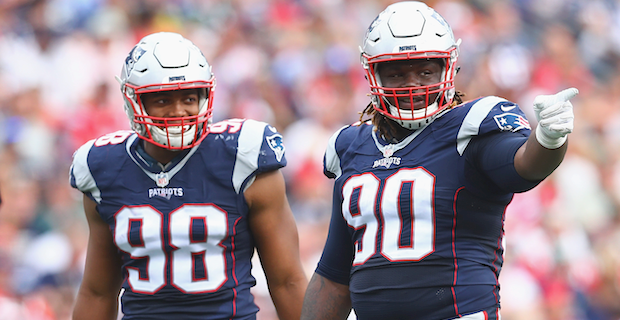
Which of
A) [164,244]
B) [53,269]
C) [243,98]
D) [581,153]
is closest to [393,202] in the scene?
[164,244]

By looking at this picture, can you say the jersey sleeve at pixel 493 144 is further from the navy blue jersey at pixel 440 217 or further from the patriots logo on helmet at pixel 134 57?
the patriots logo on helmet at pixel 134 57

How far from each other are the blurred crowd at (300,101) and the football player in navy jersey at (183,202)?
2.81 metres

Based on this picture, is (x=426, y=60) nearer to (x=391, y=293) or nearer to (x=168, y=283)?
(x=391, y=293)

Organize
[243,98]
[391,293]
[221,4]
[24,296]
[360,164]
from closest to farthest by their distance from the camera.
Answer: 1. [391,293]
2. [360,164]
3. [24,296]
4. [243,98]
5. [221,4]

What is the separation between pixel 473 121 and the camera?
236 cm

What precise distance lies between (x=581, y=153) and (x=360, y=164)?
16.3 feet

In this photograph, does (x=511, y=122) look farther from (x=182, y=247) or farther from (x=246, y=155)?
→ (x=182, y=247)

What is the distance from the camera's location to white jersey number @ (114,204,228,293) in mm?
2781

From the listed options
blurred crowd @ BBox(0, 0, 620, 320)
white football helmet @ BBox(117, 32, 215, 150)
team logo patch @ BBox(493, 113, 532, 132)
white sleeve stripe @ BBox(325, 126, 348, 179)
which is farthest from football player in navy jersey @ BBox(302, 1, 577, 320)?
blurred crowd @ BBox(0, 0, 620, 320)

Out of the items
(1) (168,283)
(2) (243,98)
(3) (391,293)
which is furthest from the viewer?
(2) (243,98)

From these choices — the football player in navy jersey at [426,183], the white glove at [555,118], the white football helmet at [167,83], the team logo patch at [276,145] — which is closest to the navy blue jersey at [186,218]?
the team logo patch at [276,145]

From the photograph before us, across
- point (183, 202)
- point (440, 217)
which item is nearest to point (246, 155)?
point (183, 202)

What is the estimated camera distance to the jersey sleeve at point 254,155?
2.86 m

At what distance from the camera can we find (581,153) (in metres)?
7.00
